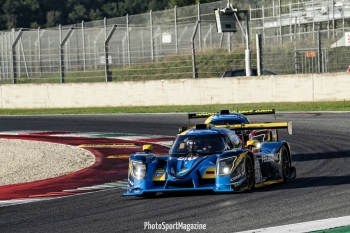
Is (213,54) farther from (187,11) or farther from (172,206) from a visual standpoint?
(172,206)

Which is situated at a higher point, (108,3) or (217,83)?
(108,3)

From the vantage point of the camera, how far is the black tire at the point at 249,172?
40.1 feet

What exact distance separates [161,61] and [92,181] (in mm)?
20651

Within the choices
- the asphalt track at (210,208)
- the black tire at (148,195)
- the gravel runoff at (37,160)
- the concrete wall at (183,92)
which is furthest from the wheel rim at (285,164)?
the concrete wall at (183,92)

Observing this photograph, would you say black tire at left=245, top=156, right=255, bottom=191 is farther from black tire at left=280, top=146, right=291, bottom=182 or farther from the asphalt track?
black tire at left=280, top=146, right=291, bottom=182

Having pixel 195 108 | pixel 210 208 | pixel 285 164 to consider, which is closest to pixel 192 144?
pixel 285 164

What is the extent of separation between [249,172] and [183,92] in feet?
61.6

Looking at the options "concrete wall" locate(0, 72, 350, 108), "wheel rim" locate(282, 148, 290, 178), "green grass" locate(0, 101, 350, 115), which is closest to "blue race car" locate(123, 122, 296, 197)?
"wheel rim" locate(282, 148, 290, 178)

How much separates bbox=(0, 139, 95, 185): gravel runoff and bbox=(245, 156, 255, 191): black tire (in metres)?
4.58

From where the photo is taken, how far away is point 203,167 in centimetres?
1205

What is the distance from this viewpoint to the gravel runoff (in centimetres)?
1564

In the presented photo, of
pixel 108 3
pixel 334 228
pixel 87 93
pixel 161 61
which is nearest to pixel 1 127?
pixel 87 93

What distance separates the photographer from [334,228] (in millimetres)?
8789

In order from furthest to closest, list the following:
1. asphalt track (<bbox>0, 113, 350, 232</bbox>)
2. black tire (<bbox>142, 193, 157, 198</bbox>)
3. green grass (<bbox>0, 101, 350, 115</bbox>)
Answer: green grass (<bbox>0, 101, 350, 115</bbox>), black tire (<bbox>142, 193, 157, 198</bbox>), asphalt track (<bbox>0, 113, 350, 232</bbox>)
